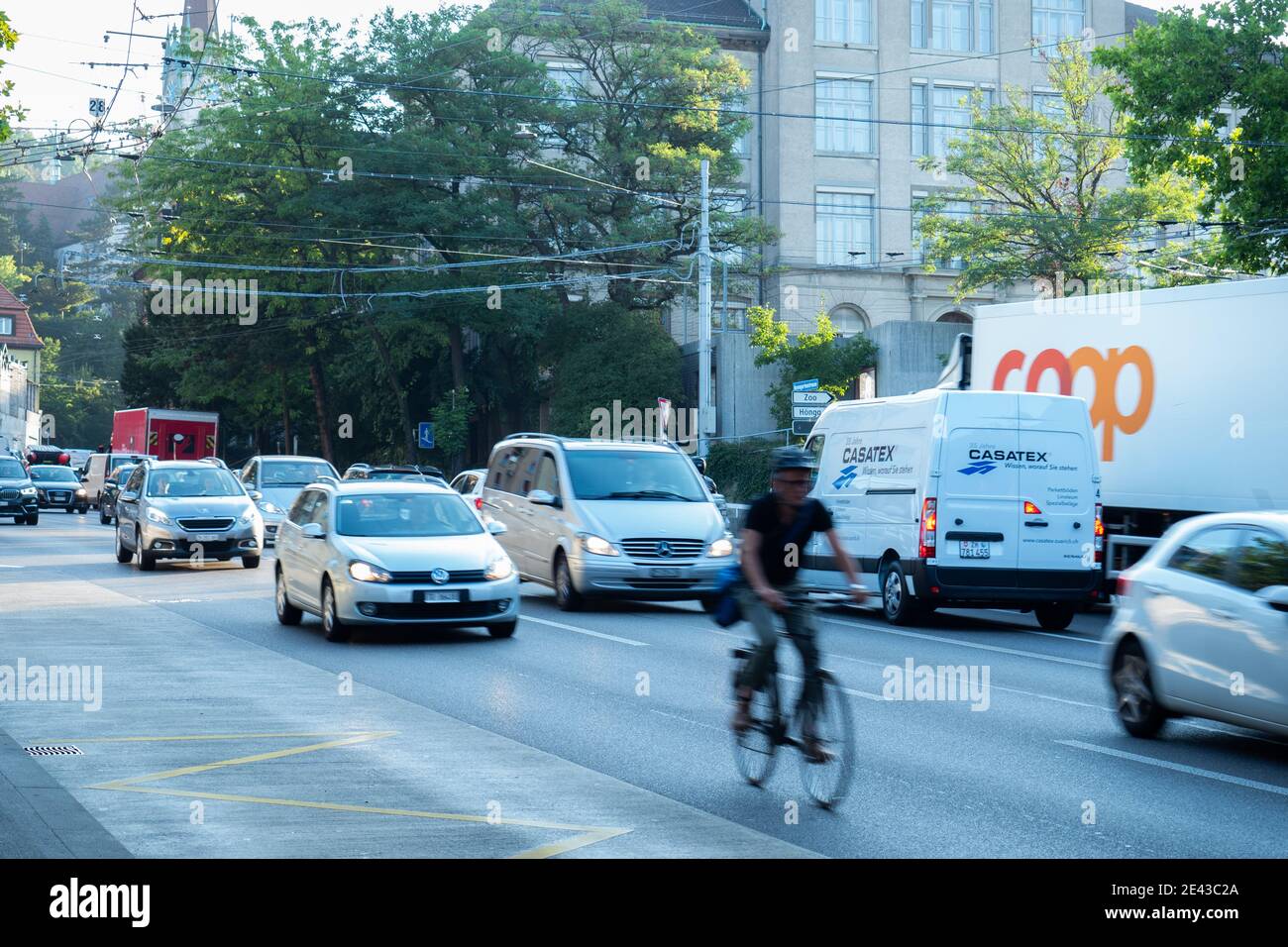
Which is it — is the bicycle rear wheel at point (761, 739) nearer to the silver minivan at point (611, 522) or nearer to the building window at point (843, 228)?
the silver minivan at point (611, 522)

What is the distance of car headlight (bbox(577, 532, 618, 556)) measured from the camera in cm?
1978

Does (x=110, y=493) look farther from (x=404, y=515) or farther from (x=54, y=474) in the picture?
(x=404, y=515)

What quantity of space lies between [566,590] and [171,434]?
42244 millimetres

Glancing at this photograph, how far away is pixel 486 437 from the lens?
64625 millimetres

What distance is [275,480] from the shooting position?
3541 centimetres

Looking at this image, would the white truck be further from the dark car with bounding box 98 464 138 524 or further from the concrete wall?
the dark car with bounding box 98 464 138 524

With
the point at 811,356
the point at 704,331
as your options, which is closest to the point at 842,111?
the point at 811,356

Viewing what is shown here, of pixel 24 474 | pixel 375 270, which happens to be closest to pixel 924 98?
pixel 375 270

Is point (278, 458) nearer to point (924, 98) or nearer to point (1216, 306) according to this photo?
point (1216, 306)

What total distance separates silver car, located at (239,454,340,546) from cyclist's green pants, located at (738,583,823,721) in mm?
26235

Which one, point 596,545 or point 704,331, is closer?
point 596,545

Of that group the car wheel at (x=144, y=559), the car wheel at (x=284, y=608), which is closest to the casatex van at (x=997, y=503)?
the car wheel at (x=284, y=608)

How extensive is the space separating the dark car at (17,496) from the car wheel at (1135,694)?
38.9 meters

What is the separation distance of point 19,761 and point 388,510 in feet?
27.8
